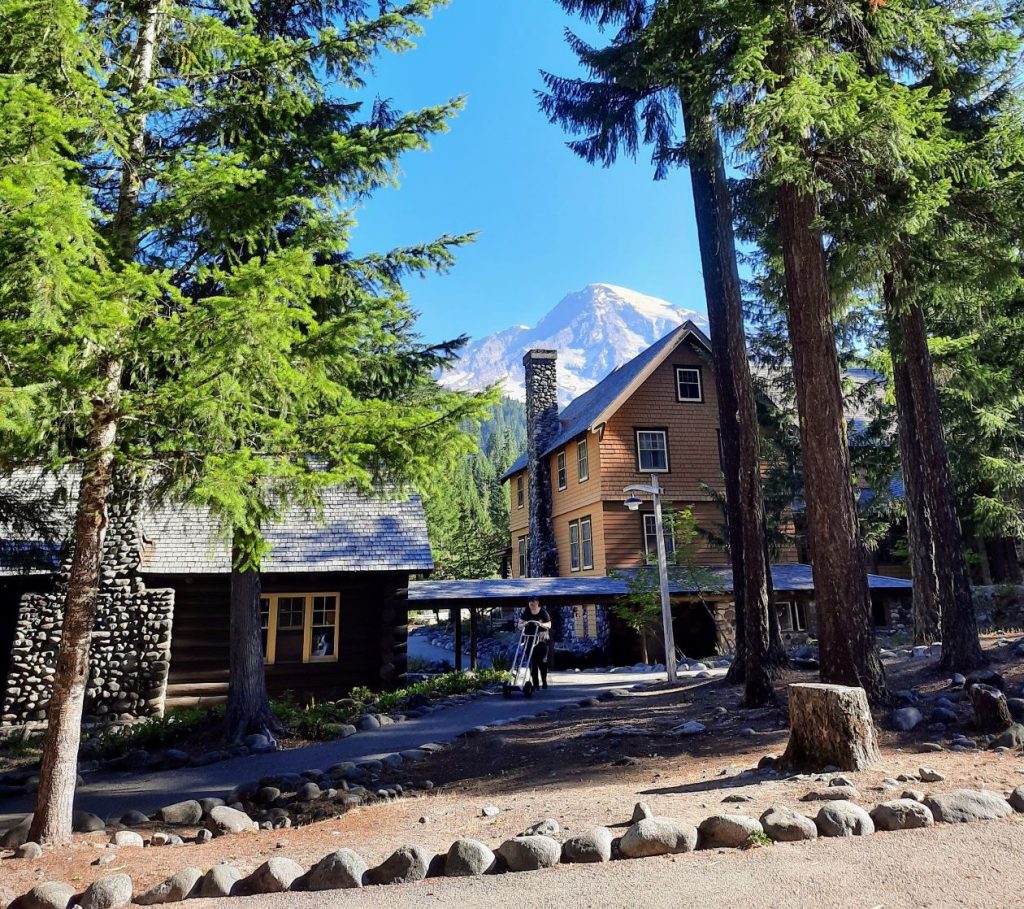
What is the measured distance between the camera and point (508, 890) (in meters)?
4.13

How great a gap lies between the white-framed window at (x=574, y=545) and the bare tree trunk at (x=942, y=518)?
1584 cm

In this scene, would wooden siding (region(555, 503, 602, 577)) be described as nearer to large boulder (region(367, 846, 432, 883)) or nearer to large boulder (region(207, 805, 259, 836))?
large boulder (region(207, 805, 259, 836))

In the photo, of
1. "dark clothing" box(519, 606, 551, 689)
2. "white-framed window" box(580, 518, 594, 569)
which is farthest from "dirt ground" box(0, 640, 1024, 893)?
"white-framed window" box(580, 518, 594, 569)

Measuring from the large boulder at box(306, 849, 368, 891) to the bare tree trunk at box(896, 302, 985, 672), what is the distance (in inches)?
373

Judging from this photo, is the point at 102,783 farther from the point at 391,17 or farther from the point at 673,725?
the point at 391,17

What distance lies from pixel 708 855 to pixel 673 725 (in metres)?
5.32

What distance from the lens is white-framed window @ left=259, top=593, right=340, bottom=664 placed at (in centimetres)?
1532

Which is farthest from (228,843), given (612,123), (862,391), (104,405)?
(862,391)

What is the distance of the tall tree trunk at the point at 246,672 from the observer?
10.3m

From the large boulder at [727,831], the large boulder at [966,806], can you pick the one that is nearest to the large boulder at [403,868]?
the large boulder at [727,831]

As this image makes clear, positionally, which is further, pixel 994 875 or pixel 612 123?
pixel 612 123

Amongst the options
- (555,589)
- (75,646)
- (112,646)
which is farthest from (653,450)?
(75,646)

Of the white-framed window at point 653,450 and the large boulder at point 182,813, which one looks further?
the white-framed window at point 653,450

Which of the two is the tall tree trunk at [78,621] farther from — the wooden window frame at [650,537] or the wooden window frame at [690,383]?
the wooden window frame at [690,383]
